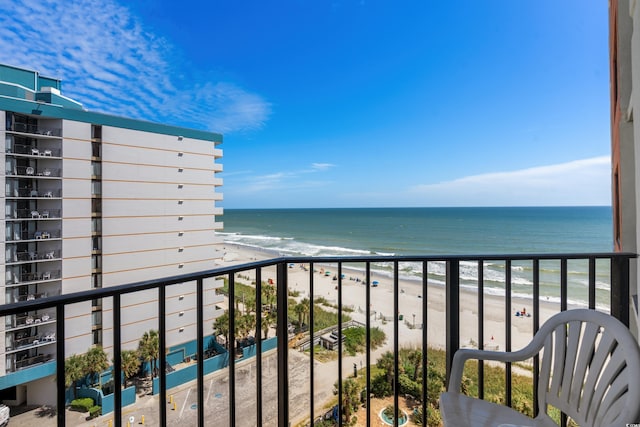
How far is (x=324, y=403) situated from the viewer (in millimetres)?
6852

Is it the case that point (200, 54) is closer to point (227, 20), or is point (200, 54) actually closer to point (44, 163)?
point (227, 20)

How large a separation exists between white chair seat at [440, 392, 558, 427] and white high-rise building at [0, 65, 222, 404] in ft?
35.2

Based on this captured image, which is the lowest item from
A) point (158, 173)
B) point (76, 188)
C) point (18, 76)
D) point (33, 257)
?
point (33, 257)

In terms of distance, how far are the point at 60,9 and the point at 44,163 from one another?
502 centimetres

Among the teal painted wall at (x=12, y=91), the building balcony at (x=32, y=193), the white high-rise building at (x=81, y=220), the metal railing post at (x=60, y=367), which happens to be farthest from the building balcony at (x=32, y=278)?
the metal railing post at (x=60, y=367)

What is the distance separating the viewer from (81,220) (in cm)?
1159

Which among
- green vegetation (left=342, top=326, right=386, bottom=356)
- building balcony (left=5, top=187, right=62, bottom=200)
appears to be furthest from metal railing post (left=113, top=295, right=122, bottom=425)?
building balcony (left=5, top=187, right=62, bottom=200)

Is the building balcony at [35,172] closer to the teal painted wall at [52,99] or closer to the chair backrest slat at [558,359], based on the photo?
the teal painted wall at [52,99]

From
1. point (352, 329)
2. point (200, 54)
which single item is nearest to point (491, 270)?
point (352, 329)

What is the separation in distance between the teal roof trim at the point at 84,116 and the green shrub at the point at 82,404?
28.4 feet

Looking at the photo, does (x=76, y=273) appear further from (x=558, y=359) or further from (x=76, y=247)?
(x=558, y=359)

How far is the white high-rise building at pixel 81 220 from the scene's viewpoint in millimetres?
9680

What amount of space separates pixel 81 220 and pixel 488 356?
1401cm

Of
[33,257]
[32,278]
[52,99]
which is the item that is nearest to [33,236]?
[33,257]
